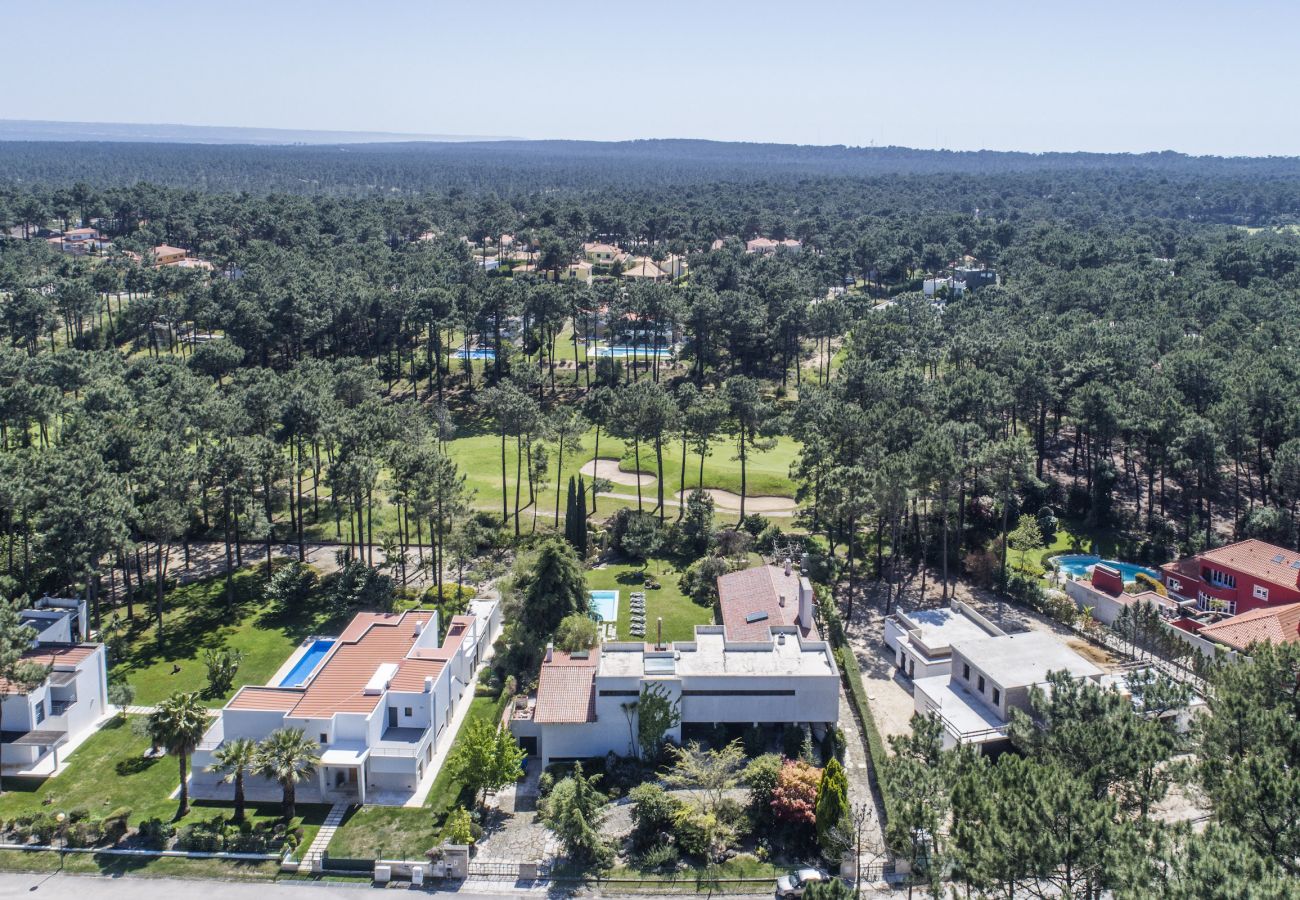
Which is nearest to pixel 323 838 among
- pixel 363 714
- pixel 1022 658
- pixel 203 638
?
pixel 363 714

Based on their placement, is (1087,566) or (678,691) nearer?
(678,691)

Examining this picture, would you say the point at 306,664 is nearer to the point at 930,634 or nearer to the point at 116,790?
the point at 116,790

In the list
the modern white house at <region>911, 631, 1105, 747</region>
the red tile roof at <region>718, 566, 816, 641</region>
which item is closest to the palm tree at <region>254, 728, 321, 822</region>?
the red tile roof at <region>718, 566, 816, 641</region>

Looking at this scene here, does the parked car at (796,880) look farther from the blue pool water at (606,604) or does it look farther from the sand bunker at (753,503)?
the sand bunker at (753,503)

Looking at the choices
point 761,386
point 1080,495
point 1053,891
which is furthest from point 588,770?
point 761,386

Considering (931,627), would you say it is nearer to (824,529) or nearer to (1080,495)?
(824,529)

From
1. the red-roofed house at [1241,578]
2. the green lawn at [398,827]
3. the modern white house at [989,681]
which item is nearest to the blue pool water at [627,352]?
the red-roofed house at [1241,578]

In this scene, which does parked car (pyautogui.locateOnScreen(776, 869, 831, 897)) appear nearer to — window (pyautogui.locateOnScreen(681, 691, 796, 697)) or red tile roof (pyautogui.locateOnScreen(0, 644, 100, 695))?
window (pyautogui.locateOnScreen(681, 691, 796, 697))
